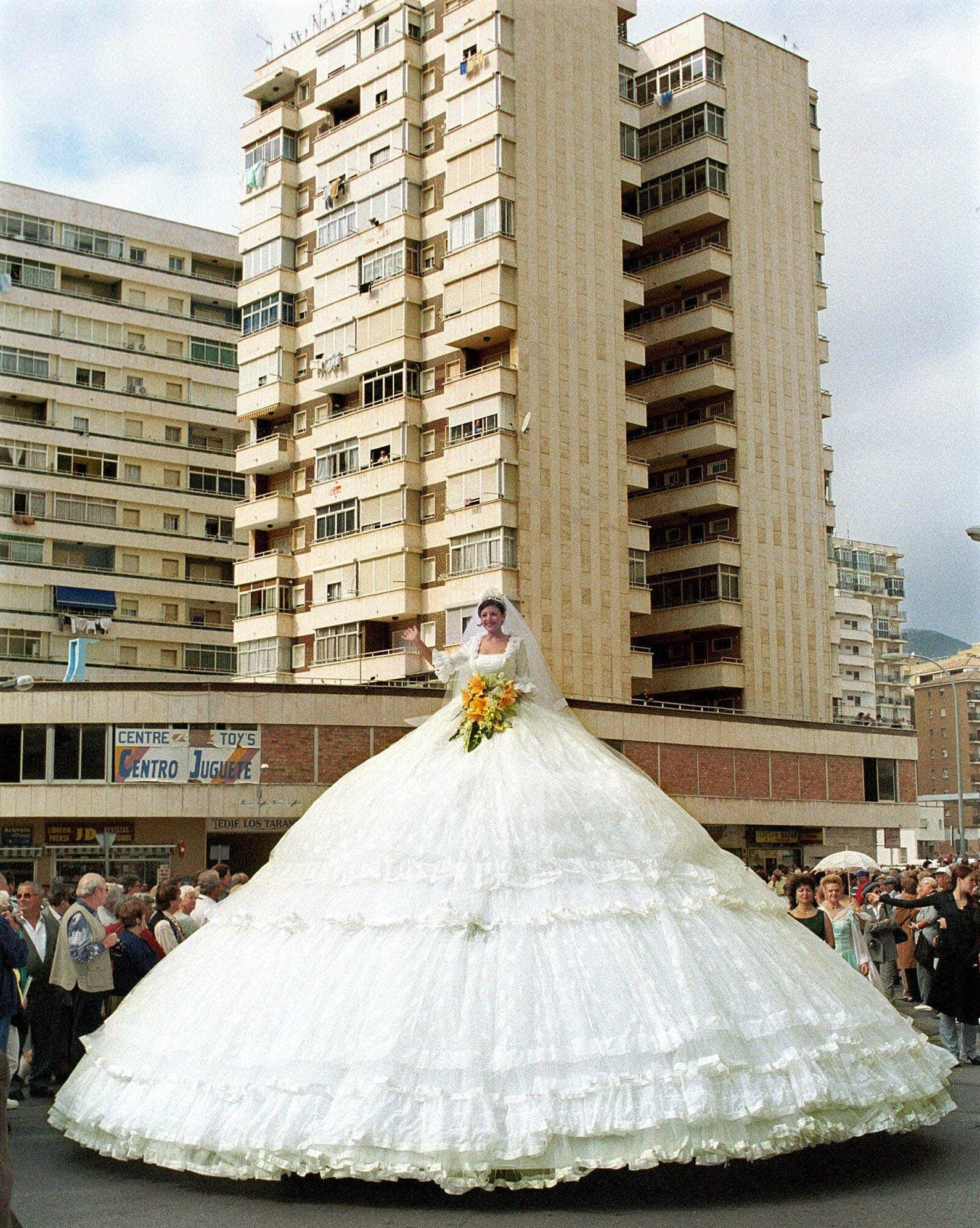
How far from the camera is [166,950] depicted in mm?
13219


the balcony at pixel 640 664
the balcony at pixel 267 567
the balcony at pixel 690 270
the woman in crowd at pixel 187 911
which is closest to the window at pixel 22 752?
the balcony at pixel 267 567

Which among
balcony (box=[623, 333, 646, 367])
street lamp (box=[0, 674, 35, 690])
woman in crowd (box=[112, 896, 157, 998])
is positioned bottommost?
woman in crowd (box=[112, 896, 157, 998])

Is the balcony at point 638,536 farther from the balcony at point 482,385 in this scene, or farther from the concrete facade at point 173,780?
the concrete facade at point 173,780

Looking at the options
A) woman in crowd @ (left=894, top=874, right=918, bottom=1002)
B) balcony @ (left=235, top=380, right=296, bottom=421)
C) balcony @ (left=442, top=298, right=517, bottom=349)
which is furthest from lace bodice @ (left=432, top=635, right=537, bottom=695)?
balcony @ (left=235, top=380, right=296, bottom=421)

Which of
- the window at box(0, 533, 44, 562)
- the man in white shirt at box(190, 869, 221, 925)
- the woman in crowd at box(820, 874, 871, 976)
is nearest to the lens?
the man in white shirt at box(190, 869, 221, 925)

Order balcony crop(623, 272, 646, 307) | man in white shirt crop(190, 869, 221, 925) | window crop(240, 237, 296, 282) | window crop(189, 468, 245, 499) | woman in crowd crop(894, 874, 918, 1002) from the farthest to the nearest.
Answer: window crop(189, 468, 245, 499)
window crop(240, 237, 296, 282)
balcony crop(623, 272, 646, 307)
woman in crowd crop(894, 874, 918, 1002)
man in white shirt crop(190, 869, 221, 925)

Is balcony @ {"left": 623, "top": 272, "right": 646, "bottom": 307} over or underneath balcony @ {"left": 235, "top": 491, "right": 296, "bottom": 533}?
over

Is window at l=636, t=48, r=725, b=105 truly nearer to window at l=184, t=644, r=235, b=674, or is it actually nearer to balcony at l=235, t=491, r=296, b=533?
balcony at l=235, t=491, r=296, b=533

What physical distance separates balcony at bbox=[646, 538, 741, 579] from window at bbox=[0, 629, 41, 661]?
1014 inches

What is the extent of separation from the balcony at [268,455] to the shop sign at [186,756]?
1507 cm

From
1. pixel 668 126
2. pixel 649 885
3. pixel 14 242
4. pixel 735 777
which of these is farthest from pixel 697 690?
pixel 649 885

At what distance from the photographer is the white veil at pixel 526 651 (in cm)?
1125

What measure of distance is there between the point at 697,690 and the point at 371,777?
4442 centimetres

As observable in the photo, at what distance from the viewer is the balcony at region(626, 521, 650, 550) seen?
5109 cm
